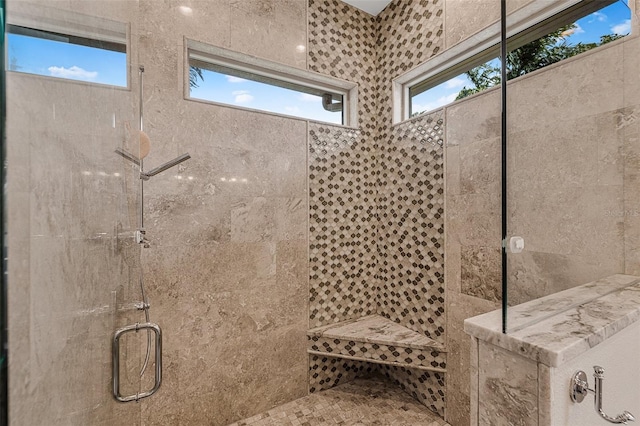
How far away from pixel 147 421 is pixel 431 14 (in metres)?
3.20

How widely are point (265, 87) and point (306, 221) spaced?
3.48ft

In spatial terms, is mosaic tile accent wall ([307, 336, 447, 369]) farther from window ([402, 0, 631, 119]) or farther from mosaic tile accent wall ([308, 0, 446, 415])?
window ([402, 0, 631, 119])

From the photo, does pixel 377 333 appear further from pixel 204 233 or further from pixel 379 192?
pixel 204 233

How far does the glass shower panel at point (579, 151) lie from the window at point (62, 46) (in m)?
1.08

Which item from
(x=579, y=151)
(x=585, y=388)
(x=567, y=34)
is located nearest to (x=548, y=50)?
(x=567, y=34)

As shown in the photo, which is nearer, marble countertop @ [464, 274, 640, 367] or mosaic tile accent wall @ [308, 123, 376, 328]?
marble countertop @ [464, 274, 640, 367]

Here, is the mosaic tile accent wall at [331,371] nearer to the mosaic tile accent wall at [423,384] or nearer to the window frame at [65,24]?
the mosaic tile accent wall at [423,384]

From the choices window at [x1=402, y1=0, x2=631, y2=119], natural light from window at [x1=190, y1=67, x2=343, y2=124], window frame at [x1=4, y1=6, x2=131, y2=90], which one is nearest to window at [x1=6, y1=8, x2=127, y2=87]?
window frame at [x1=4, y1=6, x2=131, y2=90]

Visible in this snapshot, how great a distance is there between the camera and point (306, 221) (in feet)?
7.08

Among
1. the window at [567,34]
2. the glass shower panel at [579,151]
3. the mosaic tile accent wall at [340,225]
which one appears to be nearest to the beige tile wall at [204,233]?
the mosaic tile accent wall at [340,225]

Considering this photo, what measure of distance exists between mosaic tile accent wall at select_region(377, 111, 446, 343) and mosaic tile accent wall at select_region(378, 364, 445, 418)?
1.00 feet

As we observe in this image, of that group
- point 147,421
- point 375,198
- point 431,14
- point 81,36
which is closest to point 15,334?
point 81,36

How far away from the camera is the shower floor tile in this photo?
1.87 meters

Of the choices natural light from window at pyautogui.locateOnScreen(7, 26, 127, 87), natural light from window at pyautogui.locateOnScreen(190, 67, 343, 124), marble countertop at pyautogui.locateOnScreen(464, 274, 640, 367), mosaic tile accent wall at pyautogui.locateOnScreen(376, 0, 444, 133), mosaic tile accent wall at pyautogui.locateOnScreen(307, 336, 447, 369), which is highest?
mosaic tile accent wall at pyautogui.locateOnScreen(376, 0, 444, 133)
